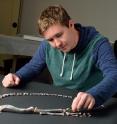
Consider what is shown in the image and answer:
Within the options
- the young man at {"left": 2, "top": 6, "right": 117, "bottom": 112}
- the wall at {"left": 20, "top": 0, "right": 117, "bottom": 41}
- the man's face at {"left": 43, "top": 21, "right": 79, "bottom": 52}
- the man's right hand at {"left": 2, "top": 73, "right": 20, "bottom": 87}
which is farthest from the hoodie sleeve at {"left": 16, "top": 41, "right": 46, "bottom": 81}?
the wall at {"left": 20, "top": 0, "right": 117, "bottom": 41}

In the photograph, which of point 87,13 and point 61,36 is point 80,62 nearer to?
point 61,36

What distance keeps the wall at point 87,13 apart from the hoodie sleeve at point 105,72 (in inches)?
117

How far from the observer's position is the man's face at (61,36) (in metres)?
1.48

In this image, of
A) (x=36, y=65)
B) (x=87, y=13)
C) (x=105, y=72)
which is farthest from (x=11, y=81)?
(x=87, y=13)

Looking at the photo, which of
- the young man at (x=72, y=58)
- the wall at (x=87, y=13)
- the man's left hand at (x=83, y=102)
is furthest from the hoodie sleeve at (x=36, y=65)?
the wall at (x=87, y=13)

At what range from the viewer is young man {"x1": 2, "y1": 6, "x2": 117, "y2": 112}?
4.83 feet

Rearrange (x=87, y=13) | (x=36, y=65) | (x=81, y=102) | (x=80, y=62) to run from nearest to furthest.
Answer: (x=81, y=102) → (x=80, y=62) → (x=36, y=65) → (x=87, y=13)

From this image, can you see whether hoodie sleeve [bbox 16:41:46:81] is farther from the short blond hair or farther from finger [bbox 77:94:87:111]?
finger [bbox 77:94:87:111]

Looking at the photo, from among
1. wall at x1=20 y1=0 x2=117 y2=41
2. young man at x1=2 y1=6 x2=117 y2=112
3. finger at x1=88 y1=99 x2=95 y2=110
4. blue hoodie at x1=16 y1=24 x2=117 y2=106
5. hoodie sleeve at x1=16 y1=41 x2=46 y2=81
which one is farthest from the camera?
wall at x1=20 y1=0 x2=117 y2=41

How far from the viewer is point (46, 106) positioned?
1.25m

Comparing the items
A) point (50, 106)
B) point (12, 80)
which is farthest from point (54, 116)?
point (12, 80)

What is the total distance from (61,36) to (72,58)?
241 millimetres

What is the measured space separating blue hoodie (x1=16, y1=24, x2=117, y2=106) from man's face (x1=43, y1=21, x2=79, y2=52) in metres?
0.08

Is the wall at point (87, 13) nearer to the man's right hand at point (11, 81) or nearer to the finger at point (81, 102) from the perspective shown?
the man's right hand at point (11, 81)
